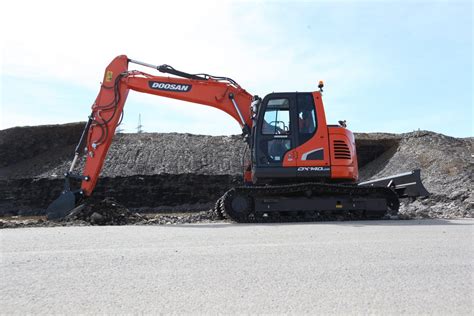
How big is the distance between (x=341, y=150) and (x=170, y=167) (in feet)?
40.3

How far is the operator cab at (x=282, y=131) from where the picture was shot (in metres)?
11.2

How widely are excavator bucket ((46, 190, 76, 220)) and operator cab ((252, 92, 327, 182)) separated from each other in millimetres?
4281

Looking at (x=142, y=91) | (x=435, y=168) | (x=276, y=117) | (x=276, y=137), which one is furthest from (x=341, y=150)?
(x=435, y=168)

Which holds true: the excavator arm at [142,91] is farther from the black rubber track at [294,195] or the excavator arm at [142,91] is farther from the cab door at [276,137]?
the black rubber track at [294,195]

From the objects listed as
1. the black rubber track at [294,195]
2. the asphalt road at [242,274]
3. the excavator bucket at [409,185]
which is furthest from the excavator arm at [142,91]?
the asphalt road at [242,274]

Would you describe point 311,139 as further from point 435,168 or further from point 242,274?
point 435,168

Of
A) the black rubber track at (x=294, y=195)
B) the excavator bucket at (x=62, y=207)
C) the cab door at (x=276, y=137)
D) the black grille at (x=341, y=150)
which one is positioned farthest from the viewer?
the excavator bucket at (x=62, y=207)

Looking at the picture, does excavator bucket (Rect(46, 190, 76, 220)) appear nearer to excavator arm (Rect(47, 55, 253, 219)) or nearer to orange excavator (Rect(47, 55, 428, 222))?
orange excavator (Rect(47, 55, 428, 222))

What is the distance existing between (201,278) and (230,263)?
0.70m

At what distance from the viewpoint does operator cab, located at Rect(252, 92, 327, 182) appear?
442 inches

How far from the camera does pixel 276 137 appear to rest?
1124 cm

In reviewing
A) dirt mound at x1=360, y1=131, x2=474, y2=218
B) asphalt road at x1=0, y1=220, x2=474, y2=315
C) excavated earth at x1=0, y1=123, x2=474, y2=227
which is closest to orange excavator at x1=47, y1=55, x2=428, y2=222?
dirt mound at x1=360, y1=131, x2=474, y2=218

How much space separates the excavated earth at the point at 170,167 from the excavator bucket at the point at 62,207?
15.2 feet

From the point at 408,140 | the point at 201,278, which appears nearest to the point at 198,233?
the point at 201,278
